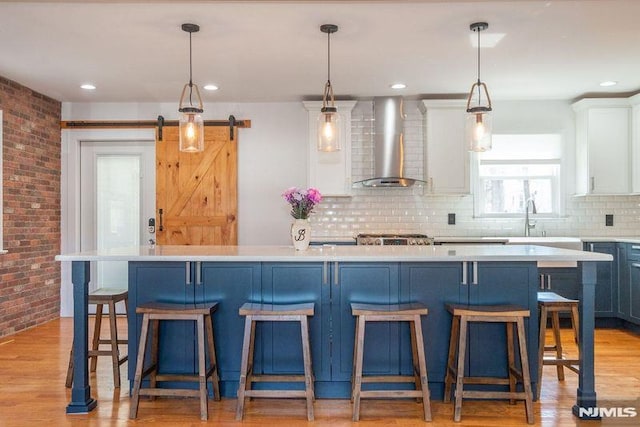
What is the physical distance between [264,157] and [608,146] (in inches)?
152

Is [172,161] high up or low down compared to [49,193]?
up

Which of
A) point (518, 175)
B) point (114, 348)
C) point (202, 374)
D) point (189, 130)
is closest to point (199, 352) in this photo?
point (202, 374)

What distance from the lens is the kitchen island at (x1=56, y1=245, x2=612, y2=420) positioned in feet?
10.0

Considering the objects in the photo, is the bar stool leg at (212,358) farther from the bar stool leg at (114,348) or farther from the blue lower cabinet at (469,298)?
the blue lower cabinet at (469,298)

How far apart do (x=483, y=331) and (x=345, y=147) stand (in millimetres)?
2930

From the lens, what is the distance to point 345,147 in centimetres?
546

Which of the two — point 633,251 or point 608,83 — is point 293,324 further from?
point 608,83

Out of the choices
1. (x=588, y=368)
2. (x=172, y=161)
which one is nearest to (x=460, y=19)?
(x=588, y=368)

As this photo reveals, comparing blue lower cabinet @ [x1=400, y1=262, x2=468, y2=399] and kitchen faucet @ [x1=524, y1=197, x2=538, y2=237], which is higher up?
kitchen faucet @ [x1=524, y1=197, x2=538, y2=237]

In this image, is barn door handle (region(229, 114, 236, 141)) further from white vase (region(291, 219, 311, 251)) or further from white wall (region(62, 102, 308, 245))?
white vase (region(291, 219, 311, 251))

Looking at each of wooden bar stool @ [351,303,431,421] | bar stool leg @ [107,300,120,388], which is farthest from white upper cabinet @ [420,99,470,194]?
bar stool leg @ [107,300,120,388]

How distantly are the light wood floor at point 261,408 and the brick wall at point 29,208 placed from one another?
54.9 inches

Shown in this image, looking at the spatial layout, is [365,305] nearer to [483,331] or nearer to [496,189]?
[483,331]

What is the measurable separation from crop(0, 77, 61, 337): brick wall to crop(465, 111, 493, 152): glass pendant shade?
433 cm
